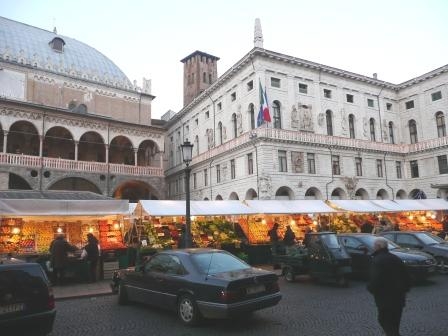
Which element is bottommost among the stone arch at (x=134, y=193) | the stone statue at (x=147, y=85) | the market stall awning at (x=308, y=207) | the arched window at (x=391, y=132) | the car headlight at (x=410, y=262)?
the car headlight at (x=410, y=262)

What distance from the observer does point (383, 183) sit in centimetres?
3834

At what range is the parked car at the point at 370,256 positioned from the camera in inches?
477

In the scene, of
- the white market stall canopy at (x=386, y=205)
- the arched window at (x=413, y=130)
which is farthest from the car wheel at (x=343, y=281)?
the arched window at (x=413, y=130)

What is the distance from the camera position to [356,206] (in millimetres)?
23156

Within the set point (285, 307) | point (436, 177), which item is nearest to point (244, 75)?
point (436, 177)

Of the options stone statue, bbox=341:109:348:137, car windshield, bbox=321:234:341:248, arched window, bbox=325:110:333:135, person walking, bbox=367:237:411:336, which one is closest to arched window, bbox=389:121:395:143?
stone statue, bbox=341:109:348:137

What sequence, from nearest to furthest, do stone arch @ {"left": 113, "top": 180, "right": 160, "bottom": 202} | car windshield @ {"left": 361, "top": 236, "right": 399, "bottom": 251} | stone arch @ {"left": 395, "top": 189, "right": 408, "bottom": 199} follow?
1. car windshield @ {"left": 361, "top": 236, "right": 399, "bottom": 251}
2. stone arch @ {"left": 113, "top": 180, "right": 160, "bottom": 202}
3. stone arch @ {"left": 395, "top": 189, "right": 408, "bottom": 199}

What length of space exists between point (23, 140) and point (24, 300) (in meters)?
30.0

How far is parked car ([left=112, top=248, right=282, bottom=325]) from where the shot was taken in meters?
7.43

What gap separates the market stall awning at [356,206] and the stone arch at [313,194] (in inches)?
380

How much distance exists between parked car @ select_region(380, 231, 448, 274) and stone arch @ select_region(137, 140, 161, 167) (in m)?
24.2

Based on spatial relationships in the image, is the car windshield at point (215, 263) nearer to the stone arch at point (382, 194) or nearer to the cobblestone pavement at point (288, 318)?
the cobblestone pavement at point (288, 318)

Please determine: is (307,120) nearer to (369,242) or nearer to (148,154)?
(148,154)

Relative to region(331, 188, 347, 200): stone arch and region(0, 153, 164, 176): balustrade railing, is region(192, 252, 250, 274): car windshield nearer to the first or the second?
region(0, 153, 164, 176): balustrade railing
